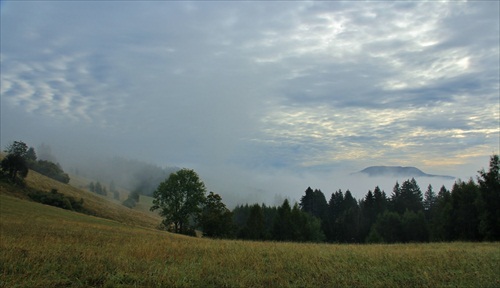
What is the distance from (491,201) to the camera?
1964 inches

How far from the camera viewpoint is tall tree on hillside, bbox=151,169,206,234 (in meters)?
61.4

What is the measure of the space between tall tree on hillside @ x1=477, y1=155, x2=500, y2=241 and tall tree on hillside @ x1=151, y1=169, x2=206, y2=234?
45947mm

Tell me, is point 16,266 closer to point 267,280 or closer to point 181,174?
point 267,280

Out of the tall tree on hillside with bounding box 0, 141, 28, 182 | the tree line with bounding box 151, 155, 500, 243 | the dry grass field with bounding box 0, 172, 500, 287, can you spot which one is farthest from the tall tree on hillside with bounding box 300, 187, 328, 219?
the dry grass field with bounding box 0, 172, 500, 287

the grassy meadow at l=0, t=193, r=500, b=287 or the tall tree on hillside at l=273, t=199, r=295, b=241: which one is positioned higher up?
the grassy meadow at l=0, t=193, r=500, b=287

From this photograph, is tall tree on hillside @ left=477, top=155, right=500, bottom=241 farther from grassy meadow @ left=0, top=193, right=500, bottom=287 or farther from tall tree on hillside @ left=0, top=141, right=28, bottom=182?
tall tree on hillside @ left=0, top=141, right=28, bottom=182

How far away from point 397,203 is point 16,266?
10343 cm

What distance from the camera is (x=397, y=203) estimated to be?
322ft

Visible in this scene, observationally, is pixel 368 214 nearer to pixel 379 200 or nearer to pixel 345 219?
pixel 379 200

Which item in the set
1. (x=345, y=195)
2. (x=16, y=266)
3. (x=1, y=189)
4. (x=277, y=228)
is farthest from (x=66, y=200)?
(x=345, y=195)

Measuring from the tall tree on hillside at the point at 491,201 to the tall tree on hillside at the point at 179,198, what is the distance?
151ft

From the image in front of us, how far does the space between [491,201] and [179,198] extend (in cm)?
5053

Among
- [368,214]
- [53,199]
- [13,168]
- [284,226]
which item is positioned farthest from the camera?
[368,214]

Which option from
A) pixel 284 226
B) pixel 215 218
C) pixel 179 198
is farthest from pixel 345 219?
pixel 179 198
